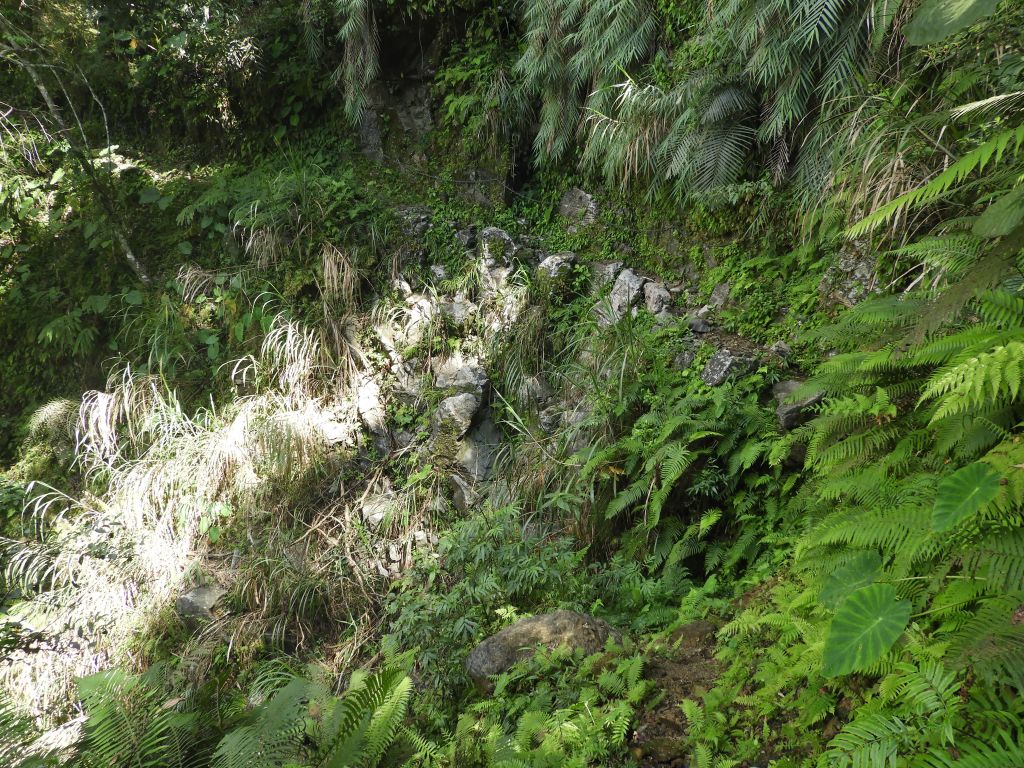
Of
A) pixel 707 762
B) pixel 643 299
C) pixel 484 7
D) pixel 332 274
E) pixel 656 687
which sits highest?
pixel 484 7

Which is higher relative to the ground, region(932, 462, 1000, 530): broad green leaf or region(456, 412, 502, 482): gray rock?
region(932, 462, 1000, 530): broad green leaf

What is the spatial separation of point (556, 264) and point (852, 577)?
12.6 ft

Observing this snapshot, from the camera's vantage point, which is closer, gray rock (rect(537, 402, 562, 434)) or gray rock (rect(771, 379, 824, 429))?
gray rock (rect(771, 379, 824, 429))

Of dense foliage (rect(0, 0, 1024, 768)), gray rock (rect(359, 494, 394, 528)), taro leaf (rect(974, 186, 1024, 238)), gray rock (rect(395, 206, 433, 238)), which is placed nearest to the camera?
taro leaf (rect(974, 186, 1024, 238))

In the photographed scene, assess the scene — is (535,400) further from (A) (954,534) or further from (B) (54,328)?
(B) (54,328)

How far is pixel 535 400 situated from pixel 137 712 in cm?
337

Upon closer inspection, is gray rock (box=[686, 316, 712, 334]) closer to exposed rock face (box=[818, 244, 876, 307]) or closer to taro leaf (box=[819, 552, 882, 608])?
exposed rock face (box=[818, 244, 876, 307])

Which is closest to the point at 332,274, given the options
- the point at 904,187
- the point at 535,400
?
the point at 535,400

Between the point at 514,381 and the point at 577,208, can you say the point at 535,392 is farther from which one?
the point at 577,208

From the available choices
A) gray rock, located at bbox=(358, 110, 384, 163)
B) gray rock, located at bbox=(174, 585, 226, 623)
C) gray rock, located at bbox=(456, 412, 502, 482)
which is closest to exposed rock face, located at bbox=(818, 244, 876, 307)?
gray rock, located at bbox=(456, 412, 502, 482)

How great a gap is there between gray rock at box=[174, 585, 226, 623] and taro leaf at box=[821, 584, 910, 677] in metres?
4.32

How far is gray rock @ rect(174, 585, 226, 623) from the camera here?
4.68 m

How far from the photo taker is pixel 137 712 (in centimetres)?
221

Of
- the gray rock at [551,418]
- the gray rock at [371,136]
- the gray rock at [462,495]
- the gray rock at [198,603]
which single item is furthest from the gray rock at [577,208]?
the gray rock at [198,603]
